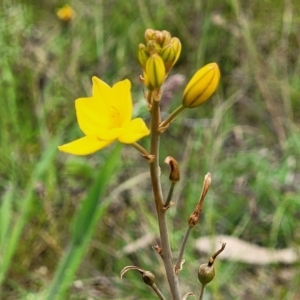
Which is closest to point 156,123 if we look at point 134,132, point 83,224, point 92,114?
point 134,132

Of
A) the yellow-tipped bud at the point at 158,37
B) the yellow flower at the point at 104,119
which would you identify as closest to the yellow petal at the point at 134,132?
the yellow flower at the point at 104,119

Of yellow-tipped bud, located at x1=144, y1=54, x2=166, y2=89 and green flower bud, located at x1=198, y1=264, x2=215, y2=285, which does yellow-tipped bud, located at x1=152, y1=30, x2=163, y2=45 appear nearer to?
yellow-tipped bud, located at x1=144, y1=54, x2=166, y2=89

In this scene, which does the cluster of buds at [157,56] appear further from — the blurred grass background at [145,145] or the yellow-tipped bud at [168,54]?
the blurred grass background at [145,145]

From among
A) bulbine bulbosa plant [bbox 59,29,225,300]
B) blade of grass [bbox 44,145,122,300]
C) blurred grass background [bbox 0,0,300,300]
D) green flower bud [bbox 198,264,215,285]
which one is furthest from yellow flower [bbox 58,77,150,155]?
blurred grass background [bbox 0,0,300,300]

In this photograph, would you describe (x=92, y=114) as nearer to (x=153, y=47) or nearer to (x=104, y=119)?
(x=104, y=119)

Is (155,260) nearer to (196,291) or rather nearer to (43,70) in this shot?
(196,291)

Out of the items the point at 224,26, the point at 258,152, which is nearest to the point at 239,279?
the point at 258,152

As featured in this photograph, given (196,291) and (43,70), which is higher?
(43,70)

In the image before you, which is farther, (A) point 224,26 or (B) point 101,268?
(A) point 224,26
